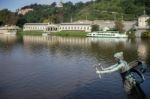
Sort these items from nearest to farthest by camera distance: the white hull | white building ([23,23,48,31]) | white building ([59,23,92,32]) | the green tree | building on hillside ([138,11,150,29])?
building on hillside ([138,11,150,29]) → the green tree → white building ([59,23,92,32]) → the white hull → white building ([23,23,48,31])

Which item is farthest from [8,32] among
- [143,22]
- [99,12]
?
[143,22]

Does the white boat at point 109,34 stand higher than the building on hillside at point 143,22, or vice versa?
the building on hillside at point 143,22

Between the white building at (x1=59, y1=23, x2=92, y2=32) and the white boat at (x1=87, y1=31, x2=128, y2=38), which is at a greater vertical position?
the white building at (x1=59, y1=23, x2=92, y2=32)

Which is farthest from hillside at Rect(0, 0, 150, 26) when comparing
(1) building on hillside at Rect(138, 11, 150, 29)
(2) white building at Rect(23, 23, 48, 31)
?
(1) building on hillside at Rect(138, 11, 150, 29)

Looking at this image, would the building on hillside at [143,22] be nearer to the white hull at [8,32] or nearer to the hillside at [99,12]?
the hillside at [99,12]

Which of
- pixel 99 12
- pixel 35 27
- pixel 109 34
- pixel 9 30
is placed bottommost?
pixel 109 34

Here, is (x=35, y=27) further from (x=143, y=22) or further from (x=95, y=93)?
(x=95, y=93)

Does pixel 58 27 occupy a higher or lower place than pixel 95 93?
higher

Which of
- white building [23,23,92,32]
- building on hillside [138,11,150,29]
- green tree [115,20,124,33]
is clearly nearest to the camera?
building on hillside [138,11,150,29]

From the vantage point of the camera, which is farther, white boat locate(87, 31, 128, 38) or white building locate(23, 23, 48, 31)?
white building locate(23, 23, 48, 31)

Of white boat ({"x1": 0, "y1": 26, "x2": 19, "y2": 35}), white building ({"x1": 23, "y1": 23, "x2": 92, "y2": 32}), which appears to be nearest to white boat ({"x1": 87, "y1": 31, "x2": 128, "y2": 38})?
white building ({"x1": 23, "y1": 23, "x2": 92, "y2": 32})

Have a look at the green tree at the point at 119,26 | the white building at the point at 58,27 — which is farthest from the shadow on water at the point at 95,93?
the white building at the point at 58,27

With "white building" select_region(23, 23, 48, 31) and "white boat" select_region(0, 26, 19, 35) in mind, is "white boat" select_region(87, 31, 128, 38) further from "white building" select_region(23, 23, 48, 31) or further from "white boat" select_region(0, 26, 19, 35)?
"white boat" select_region(0, 26, 19, 35)

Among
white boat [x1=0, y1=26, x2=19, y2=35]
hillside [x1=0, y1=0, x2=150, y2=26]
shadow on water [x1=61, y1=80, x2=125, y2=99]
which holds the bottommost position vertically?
shadow on water [x1=61, y1=80, x2=125, y2=99]
